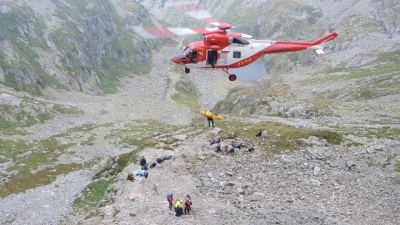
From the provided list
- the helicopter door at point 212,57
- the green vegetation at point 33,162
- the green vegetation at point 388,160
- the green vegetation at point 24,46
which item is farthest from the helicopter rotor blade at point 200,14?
the green vegetation at point 24,46

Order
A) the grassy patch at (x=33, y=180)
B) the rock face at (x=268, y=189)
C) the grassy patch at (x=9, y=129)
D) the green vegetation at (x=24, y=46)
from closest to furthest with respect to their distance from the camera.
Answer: the rock face at (x=268, y=189)
the grassy patch at (x=33, y=180)
the grassy patch at (x=9, y=129)
the green vegetation at (x=24, y=46)

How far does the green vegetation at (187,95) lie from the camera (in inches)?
5310

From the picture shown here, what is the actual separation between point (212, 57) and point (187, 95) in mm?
111010

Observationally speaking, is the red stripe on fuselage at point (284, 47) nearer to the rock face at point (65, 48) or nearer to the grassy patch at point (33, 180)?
the grassy patch at point (33, 180)

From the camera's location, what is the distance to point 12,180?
52469mm

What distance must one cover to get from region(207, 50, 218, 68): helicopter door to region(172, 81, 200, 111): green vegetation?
8649 centimetres

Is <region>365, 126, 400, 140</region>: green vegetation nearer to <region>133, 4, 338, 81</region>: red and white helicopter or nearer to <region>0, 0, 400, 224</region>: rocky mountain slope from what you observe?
<region>0, 0, 400, 224</region>: rocky mountain slope

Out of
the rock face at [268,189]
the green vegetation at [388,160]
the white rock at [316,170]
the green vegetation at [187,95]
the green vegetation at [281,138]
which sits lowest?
the rock face at [268,189]

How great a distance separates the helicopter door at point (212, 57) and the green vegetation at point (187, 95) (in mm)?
86494

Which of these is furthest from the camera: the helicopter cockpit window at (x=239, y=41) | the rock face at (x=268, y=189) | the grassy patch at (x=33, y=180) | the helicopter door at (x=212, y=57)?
the grassy patch at (x=33, y=180)

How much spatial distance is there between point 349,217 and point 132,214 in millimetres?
15952

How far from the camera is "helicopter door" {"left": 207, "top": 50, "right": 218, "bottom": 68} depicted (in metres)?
37.6

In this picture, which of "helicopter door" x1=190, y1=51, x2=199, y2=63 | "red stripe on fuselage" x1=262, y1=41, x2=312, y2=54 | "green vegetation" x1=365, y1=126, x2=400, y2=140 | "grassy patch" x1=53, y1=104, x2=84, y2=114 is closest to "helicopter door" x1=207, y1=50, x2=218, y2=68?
"helicopter door" x1=190, y1=51, x2=199, y2=63

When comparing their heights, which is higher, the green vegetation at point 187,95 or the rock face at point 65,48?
the rock face at point 65,48
